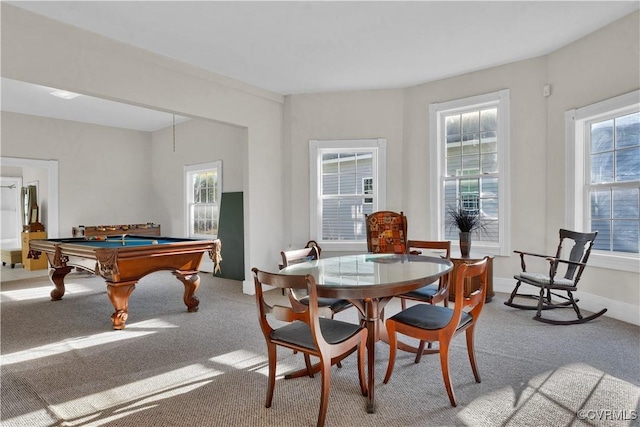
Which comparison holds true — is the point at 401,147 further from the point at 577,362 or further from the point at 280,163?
the point at 577,362

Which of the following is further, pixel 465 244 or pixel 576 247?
pixel 465 244

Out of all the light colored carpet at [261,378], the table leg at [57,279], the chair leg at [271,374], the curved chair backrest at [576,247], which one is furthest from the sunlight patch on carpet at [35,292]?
the curved chair backrest at [576,247]

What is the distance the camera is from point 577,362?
2.81 meters

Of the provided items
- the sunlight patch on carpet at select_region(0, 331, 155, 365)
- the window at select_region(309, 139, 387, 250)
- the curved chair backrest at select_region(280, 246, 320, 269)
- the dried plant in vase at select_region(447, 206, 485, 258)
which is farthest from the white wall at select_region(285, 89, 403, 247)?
the sunlight patch on carpet at select_region(0, 331, 155, 365)

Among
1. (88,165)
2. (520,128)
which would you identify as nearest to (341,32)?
(520,128)

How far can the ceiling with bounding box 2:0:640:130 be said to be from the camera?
131 inches

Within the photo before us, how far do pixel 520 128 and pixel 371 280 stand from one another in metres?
3.66

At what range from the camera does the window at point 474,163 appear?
4.85 metres

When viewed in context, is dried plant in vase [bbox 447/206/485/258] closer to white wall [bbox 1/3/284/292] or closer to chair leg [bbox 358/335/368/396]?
white wall [bbox 1/3/284/292]

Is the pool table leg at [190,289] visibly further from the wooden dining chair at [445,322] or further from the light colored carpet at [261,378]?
the wooden dining chair at [445,322]

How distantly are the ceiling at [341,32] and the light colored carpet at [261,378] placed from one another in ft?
9.90

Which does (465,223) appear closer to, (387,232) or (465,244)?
(465,244)

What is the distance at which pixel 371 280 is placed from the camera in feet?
7.48

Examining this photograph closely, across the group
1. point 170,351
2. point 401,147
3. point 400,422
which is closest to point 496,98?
point 401,147
